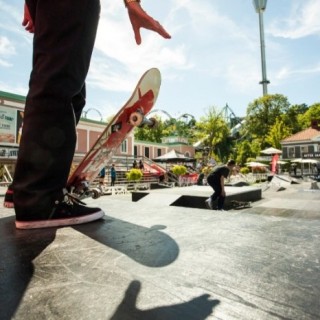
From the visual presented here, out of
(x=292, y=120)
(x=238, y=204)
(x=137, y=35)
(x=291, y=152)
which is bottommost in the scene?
(x=238, y=204)

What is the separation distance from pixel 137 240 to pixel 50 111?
860 millimetres

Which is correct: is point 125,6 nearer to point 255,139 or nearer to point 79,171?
point 79,171

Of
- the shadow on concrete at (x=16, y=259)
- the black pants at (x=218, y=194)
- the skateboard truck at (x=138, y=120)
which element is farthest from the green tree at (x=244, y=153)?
the shadow on concrete at (x=16, y=259)

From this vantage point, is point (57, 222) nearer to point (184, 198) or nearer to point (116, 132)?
point (116, 132)

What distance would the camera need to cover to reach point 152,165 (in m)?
24.3

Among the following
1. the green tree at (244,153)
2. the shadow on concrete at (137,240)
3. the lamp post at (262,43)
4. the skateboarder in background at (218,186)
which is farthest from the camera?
the lamp post at (262,43)

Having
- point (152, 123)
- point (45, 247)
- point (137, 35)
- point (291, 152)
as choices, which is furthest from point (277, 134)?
point (45, 247)

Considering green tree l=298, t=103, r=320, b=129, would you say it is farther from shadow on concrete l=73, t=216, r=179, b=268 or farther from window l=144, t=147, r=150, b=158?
shadow on concrete l=73, t=216, r=179, b=268

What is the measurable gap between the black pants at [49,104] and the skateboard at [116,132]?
0.55 meters

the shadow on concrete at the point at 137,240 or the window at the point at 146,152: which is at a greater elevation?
the window at the point at 146,152

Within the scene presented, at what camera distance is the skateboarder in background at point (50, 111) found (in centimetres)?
152

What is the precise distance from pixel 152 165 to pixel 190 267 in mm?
23400

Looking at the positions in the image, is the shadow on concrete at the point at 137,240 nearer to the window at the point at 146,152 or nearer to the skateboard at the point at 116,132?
the skateboard at the point at 116,132

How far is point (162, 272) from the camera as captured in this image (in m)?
0.91
